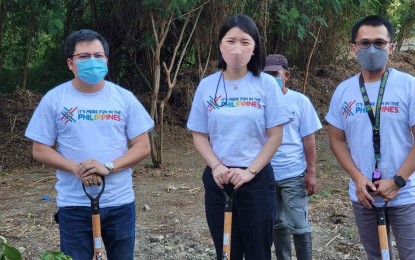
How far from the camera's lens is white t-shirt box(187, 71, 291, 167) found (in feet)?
10.8

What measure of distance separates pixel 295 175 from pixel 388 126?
3.70 ft

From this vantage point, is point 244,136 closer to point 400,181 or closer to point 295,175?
point 400,181

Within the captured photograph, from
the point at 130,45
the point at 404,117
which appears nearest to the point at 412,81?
the point at 404,117

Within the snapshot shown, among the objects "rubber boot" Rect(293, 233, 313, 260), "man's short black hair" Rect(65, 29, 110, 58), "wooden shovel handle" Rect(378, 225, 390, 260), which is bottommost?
"rubber boot" Rect(293, 233, 313, 260)

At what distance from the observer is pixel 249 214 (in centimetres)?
332

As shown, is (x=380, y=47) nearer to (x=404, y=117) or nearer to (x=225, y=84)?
(x=404, y=117)

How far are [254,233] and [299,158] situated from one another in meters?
1.05

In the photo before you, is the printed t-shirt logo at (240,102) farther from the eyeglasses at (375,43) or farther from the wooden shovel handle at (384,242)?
the wooden shovel handle at (384,242)

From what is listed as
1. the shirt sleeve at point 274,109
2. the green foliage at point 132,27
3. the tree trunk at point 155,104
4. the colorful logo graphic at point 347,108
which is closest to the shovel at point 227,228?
the shirt sleeve at point 274,109

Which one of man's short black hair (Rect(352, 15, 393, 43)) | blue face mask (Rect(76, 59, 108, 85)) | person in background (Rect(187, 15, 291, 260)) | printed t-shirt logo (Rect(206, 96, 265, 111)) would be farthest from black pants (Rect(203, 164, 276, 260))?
man's short black hair (Rect(352, 15, 393, 43))

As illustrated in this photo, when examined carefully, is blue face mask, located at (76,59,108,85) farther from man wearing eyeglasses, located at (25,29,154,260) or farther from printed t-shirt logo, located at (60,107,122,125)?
printed t-shirt logo, located at (60,107,122,125)

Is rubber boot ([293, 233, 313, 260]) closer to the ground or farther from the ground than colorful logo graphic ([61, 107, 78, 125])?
closer to the ground

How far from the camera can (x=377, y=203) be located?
3.23 meters

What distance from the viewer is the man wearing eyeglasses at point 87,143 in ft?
10.6
